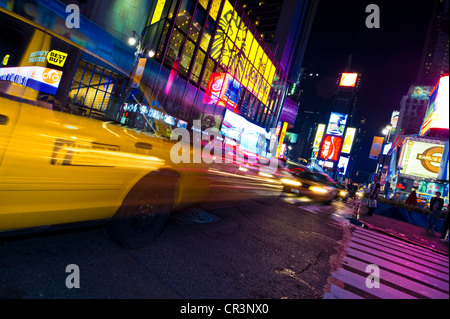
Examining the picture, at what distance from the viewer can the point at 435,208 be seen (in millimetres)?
11633

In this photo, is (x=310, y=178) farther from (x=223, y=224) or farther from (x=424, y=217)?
(x=223, y=224)

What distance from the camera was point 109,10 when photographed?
1344 centimetres

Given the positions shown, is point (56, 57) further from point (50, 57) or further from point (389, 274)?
point (389, 274)

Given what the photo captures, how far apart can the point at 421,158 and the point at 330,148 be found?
2597 centimetres

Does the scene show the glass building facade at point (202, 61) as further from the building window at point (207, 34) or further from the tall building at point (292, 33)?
the tall building at point (292, 33)

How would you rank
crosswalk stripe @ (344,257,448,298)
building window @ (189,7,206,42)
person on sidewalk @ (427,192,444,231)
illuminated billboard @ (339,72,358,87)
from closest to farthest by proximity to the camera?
1. crosswalk stripe @ (344,257,448,298)
2. person on sidewalk @ (427,192,444,231)
3. building window @ (189,7,206,42)
4. illuminated billboard @ (339,72,358,87)

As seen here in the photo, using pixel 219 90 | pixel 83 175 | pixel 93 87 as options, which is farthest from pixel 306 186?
pixel 93 87

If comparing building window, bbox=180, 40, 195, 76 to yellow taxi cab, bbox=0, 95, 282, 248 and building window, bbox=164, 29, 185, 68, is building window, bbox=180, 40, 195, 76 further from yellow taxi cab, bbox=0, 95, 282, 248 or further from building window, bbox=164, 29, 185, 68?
yellow taxi cab, bbox=0, 95, 282, 248

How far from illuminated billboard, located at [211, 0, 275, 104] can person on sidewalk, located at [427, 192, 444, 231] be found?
19339 mm

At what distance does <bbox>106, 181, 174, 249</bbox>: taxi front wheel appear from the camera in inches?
114

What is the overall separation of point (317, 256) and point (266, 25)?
250ft

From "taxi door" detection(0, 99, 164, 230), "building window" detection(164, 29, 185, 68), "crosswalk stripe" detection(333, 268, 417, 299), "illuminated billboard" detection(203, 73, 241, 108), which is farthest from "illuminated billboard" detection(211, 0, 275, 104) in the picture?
"crosswalk stripe" detection(333, 268, 417, 299)

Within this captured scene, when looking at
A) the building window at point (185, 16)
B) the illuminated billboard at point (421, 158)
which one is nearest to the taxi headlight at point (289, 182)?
the building window at point (185, 16)
